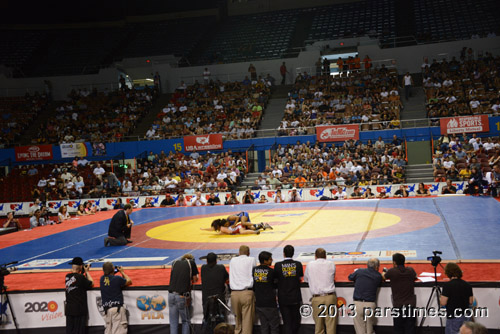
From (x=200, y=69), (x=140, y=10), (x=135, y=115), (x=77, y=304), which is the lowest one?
(x=77, y=304)

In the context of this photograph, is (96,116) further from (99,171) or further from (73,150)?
(99,171)

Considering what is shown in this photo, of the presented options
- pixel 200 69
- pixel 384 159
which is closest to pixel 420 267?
pixel 384 159

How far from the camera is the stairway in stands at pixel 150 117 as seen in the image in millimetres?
34625

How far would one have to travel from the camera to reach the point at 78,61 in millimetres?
44312

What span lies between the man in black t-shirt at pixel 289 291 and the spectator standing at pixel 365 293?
0.93 m

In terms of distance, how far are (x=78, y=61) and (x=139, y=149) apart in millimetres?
17208

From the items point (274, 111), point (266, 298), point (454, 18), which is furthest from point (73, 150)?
point (454, 18)

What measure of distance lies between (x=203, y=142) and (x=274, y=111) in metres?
5.90

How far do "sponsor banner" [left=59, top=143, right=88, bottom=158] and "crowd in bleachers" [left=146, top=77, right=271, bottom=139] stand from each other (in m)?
4.41

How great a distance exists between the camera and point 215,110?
33781 millimetres

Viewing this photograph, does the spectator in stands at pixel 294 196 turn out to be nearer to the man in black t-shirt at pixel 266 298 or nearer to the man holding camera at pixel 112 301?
the man in black t-shirt at pixel 266 298

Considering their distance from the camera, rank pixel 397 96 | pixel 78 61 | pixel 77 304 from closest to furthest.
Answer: pixel 77 304 < pixel 397 96 < pixel 78 61

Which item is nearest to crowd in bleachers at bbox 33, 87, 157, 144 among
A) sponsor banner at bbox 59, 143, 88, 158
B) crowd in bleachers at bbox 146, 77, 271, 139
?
sponsor banner at bbox 59, 143, 88, 158

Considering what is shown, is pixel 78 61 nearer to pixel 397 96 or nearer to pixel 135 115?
pixel 135 115
